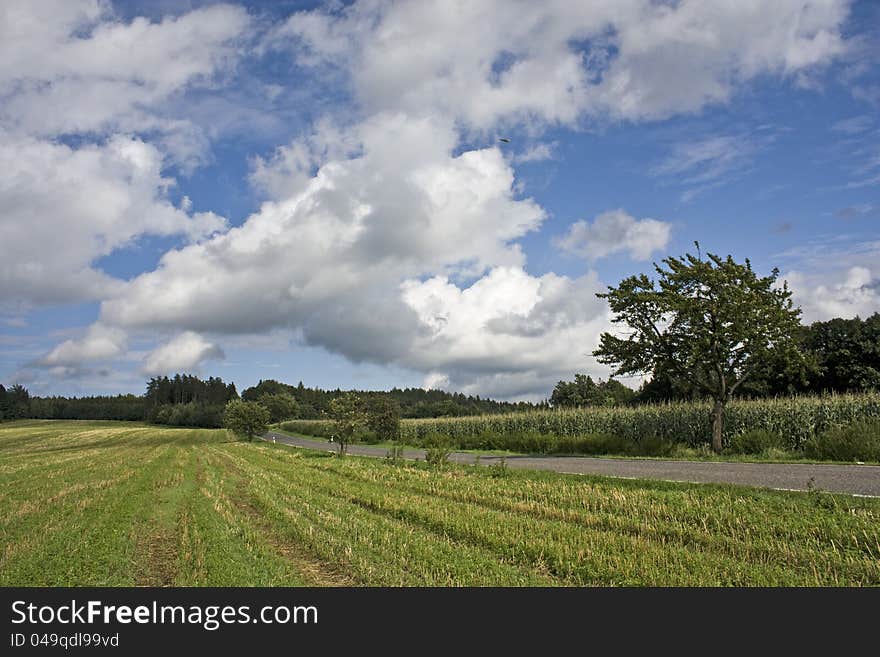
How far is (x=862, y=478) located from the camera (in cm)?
1575

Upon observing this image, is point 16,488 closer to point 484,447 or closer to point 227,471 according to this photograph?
point 227,471

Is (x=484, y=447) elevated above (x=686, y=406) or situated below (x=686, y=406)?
below

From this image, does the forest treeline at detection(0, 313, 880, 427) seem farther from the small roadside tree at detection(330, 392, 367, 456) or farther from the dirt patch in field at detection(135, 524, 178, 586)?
the dirt patch in field at detection(135, 524, 178, 586)

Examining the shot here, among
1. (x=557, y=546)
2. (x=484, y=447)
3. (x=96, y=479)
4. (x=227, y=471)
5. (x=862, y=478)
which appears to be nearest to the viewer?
(x=557, y=546)

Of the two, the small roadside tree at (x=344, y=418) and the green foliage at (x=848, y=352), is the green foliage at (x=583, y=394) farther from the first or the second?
the small roadside tree at (x=344, y=418)

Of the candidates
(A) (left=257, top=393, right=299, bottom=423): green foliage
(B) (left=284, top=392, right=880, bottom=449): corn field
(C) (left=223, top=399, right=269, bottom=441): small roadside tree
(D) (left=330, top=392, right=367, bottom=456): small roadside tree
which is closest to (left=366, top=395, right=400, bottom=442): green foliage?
(B) (left=284, top=392, right=880, bottom=449): corn field

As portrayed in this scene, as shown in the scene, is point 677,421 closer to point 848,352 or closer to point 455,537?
point 455,537

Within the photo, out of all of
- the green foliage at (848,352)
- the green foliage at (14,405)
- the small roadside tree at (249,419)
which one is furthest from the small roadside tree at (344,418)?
the green foliage at (14,405)

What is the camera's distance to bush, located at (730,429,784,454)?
87.7ft

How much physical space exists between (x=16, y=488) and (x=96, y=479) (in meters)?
2.80

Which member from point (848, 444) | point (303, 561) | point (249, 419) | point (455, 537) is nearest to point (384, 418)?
point (249, 419)

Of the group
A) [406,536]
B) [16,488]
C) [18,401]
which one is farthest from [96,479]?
[18,401]

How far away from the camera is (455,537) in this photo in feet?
36.2
